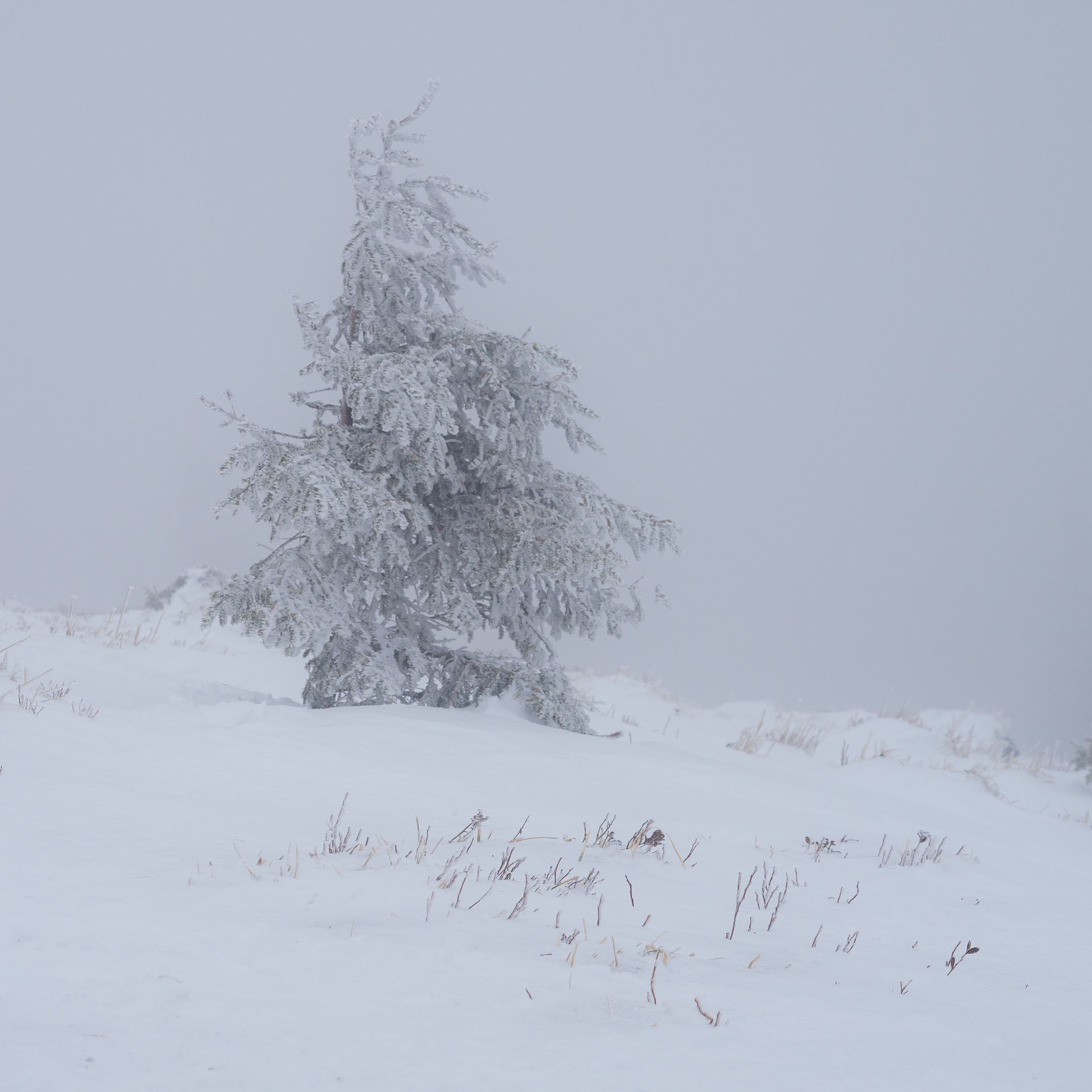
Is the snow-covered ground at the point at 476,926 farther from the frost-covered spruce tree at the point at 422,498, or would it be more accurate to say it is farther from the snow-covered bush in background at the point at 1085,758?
the snow-covered bush in background at the point at 1085,758

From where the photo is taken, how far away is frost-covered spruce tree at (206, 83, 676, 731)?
229 inches

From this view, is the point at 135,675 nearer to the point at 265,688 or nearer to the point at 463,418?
the point at 265,688

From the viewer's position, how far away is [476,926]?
6.50 feet

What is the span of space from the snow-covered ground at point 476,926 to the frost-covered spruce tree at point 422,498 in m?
1.59

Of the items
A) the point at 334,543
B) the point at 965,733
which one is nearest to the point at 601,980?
the point at 334,543

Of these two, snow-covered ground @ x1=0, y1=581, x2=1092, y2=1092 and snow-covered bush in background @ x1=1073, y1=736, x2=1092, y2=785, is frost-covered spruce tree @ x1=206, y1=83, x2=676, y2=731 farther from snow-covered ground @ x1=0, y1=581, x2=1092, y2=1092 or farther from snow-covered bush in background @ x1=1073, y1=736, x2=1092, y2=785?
snow-covered bush in background @ x1=1073, y1=736, x2=1092, y2=785

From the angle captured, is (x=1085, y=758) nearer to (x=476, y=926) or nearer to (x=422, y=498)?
(x=422, y=498)

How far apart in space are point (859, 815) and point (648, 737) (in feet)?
19.5

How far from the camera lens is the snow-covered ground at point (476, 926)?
1.39 meters

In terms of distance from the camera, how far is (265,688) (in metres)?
12.5

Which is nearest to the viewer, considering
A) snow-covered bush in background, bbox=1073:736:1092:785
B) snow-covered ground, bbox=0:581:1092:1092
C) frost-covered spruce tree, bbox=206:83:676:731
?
snow-covered ground, bbox=0:581:1092:1092

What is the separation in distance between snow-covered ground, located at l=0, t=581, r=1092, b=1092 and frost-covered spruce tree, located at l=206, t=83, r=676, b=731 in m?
1.59

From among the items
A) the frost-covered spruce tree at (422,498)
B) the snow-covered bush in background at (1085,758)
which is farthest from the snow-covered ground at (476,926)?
the snow-covered bush in background at (1085,758)

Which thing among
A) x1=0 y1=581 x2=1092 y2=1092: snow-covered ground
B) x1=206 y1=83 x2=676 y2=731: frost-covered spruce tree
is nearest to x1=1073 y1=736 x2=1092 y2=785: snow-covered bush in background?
x1=0 y1=581 x2=1092 y2=1092: snow-covered ground
